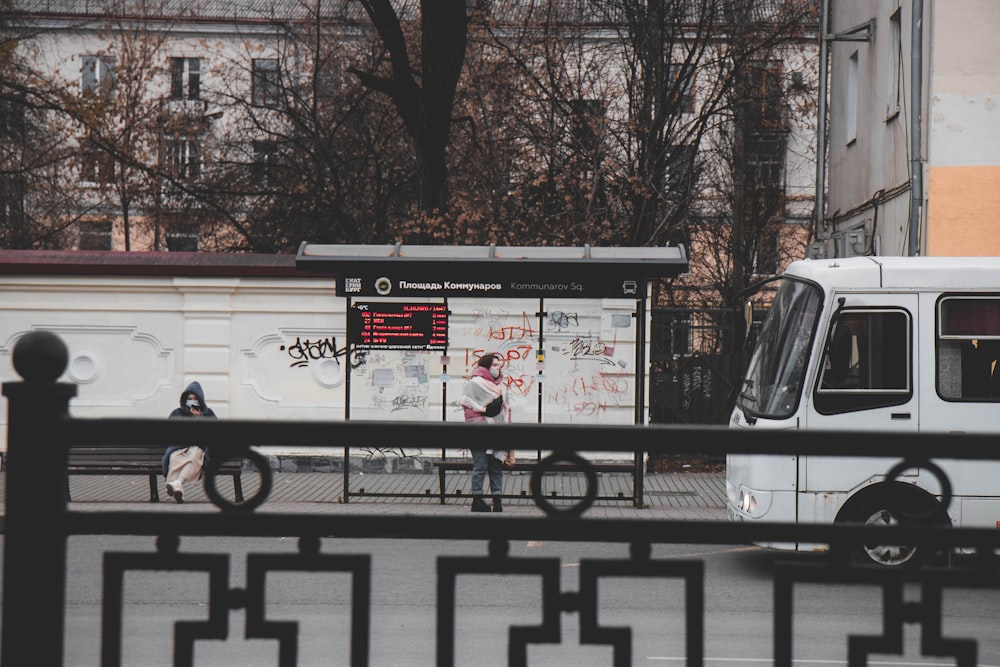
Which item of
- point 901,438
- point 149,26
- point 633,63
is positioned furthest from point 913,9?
point 149,26

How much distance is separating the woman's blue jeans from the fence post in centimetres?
1036

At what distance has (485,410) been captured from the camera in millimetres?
12578

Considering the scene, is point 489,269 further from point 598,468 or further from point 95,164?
point 95,164

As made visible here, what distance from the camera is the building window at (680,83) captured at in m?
20.0

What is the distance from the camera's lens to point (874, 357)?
9.16 m

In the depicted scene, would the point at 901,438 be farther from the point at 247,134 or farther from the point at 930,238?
the point at 247,134

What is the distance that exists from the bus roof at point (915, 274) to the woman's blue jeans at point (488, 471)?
469cm

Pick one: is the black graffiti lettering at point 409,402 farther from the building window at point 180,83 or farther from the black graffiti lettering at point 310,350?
the building window at point 180,83

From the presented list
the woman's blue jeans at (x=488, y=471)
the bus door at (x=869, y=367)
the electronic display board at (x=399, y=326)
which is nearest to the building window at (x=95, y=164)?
the electronic display board at (x=399, y=326)

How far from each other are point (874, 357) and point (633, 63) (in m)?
12.5

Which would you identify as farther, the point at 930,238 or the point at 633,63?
the point at 633,63

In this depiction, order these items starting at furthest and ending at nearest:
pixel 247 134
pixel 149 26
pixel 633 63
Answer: pixel 149 26
pixel 247 134
pixel 633 63

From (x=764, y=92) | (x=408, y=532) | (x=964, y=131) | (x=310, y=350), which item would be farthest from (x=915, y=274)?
(x=764, y=92)

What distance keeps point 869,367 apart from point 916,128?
6.87 meters
